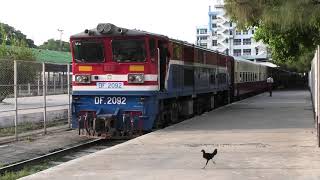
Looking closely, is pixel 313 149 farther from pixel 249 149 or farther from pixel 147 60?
pixel 147 60

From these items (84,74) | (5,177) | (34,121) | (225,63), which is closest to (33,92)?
(34,121)

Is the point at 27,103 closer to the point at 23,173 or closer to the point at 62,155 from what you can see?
the point at 62,155

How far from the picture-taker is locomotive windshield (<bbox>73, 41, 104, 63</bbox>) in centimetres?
1747

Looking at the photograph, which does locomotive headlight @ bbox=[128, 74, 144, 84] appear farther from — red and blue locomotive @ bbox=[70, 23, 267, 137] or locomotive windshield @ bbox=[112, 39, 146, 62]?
locomotive windshield @ bbox=[112, 39, 146, 62]

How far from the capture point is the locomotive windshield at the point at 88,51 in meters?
17.5

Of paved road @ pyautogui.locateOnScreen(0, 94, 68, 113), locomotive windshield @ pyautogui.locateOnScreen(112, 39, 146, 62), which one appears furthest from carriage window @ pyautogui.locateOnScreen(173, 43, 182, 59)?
paved road @ pyautogui.locateOnScreen(0, 94, 68, 113)

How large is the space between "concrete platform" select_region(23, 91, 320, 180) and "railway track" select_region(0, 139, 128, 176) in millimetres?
1364

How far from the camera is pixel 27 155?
550 inches

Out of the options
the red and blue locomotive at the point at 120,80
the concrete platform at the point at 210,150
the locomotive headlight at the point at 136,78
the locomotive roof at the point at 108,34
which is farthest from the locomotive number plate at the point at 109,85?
the concrete platform at the point at 210,150

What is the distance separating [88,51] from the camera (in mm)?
17656

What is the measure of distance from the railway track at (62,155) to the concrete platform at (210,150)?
4.48 ft

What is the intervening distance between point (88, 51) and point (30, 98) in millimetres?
2893

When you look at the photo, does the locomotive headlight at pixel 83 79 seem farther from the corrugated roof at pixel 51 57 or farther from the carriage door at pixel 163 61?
the corrugated roof at pixel 51 57

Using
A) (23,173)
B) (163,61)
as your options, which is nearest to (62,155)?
(23,173)
